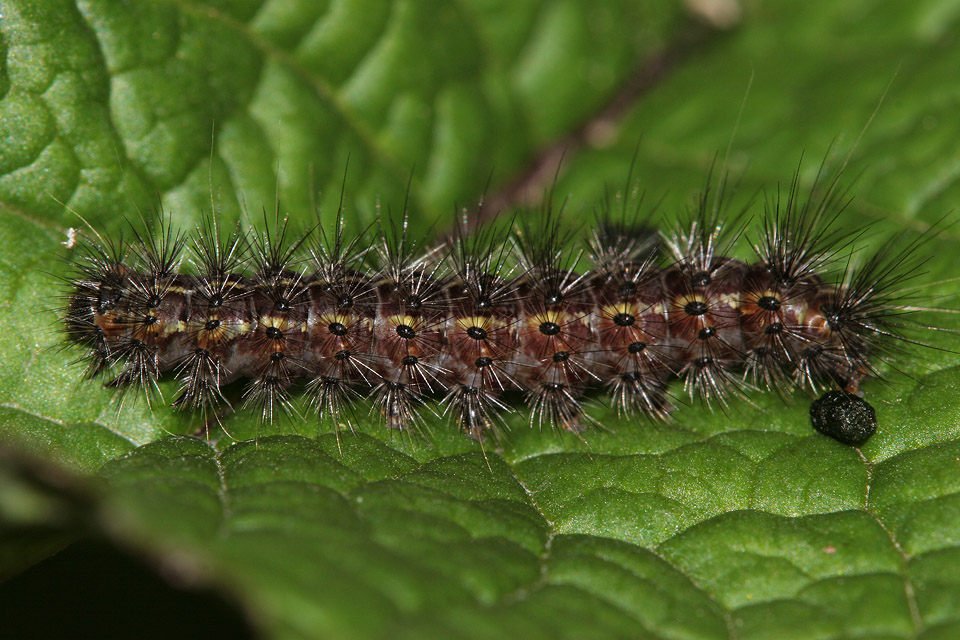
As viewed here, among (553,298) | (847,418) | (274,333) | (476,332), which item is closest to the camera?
(847,418)

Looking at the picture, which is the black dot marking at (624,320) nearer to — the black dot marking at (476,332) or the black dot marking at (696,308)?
the black dot marking at (696,308)

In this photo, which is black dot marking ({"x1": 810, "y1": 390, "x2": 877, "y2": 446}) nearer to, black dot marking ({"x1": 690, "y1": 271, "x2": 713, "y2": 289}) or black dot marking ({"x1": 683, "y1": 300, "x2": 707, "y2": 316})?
black dot marking ({"x1": 683, "y1": 300, "x2": 707, "y2": 316})

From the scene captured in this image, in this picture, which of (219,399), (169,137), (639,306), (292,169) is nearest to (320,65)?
(292,169)

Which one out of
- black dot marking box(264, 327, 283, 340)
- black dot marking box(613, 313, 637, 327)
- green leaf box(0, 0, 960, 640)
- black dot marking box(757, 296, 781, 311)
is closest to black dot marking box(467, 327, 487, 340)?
green leaf box(0, 0, 960, 640)

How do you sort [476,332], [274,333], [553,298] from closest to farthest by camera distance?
1. [274,333]
2. [476,332]
3. [553,298]

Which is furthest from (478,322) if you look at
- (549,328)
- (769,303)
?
(769,303)

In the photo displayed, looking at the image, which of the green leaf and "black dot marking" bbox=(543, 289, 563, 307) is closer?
the green leaf

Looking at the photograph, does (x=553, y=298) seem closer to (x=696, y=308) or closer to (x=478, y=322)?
(x=478, y=322)
